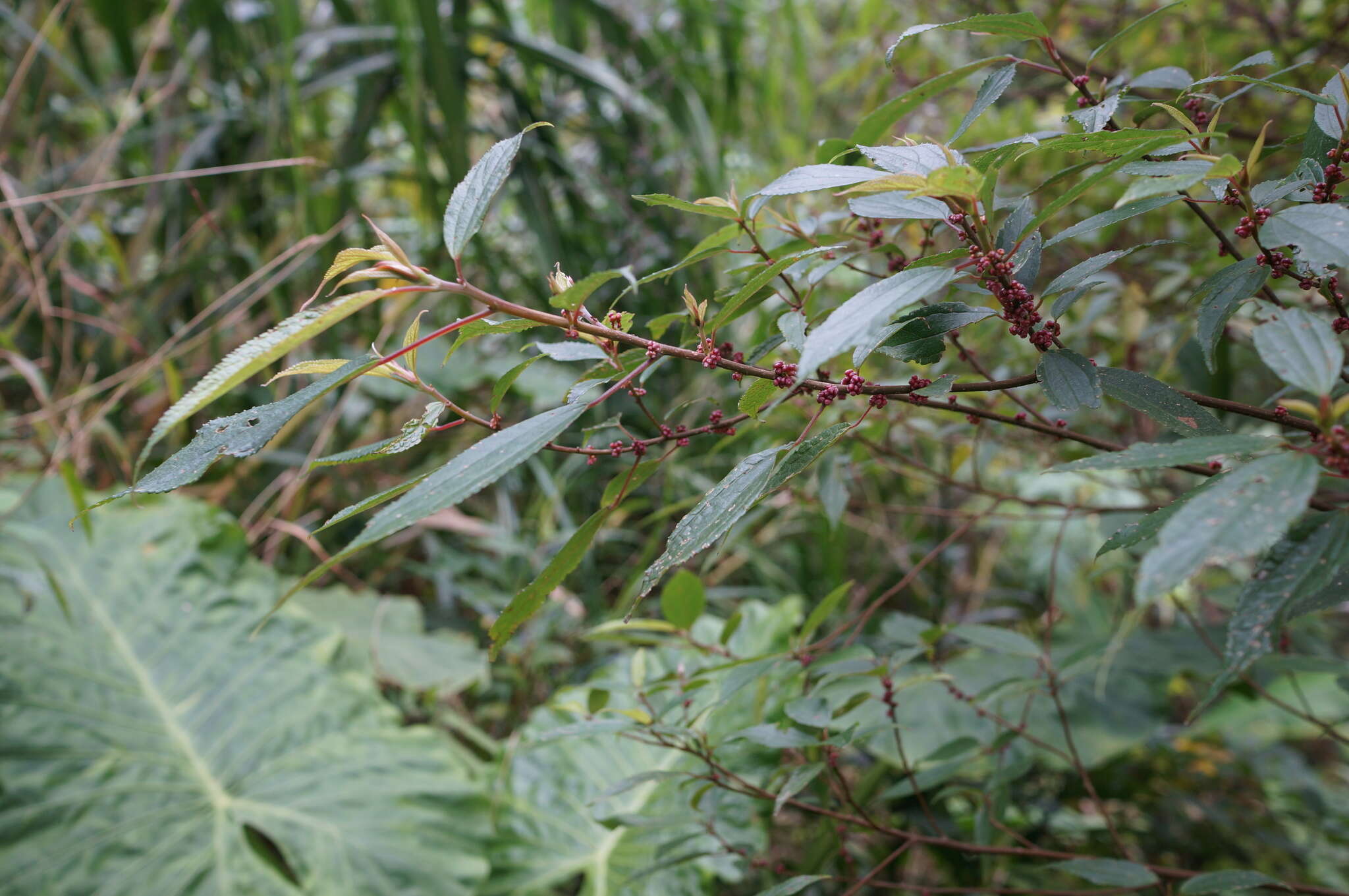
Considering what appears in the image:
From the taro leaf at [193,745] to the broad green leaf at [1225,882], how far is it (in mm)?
678

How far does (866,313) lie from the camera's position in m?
0.27

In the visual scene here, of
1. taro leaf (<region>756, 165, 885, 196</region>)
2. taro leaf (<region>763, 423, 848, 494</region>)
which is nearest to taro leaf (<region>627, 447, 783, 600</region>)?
taro leaf (<region>763, 423, 848, 494</region>)

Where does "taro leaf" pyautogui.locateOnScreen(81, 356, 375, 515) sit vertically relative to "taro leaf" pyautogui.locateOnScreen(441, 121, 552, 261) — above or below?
below

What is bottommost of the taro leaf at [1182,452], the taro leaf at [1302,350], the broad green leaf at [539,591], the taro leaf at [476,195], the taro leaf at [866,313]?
the broad green leaf at [539,591]

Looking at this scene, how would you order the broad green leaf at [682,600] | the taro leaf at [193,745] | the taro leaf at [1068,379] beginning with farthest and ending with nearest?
the taro leaf at [193,745], the broad green leaf at [682,600], the taro leaf at [1068,379]

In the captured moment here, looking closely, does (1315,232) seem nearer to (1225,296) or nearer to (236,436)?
(1225,296)

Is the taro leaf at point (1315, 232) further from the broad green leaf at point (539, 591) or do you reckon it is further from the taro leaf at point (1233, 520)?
Result: the broad green leaf at point (539, 591)

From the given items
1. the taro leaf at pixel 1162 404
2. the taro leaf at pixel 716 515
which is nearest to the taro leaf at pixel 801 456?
the taro leaf at pixel 716 515

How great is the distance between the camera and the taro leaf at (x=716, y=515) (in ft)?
0.98

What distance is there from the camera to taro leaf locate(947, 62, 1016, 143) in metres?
0.35

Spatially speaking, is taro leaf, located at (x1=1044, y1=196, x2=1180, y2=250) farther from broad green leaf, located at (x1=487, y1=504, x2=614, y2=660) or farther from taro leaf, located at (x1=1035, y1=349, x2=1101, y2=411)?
broad green leaf, located at (x1=487, y1=504, x2=614, y2=660)

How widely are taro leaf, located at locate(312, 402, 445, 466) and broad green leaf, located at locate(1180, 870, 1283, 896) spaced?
0.46 m

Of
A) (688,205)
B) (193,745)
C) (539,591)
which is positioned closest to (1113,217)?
(688,205)

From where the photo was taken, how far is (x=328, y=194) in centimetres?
146
